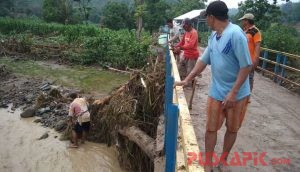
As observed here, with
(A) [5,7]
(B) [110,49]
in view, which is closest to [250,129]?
(B) [110,49]

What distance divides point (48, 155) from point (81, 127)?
108 centimetres

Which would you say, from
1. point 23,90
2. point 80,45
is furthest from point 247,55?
point 80,45

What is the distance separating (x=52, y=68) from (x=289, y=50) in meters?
12.7

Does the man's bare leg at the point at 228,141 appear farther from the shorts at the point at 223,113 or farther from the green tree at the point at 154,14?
the green tree at the point at 154,14

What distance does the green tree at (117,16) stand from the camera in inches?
1745

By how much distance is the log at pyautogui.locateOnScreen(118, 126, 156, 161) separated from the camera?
597 cm

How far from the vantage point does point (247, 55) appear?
3299 millimetres

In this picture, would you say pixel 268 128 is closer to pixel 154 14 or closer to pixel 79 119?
pixel 79 119

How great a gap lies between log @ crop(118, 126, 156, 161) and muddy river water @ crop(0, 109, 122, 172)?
4.27 ft

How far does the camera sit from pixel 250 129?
6148 millimetres

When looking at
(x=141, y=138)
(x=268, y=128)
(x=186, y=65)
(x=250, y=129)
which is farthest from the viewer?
(x=186, y=65)

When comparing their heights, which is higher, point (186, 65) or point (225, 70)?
point (225, 70)

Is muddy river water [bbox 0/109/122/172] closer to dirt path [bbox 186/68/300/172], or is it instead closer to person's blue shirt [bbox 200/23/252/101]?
dirt path [bbox 186/68/300/172]

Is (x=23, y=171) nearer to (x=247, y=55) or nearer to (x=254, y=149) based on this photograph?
(x=254, y=149)
